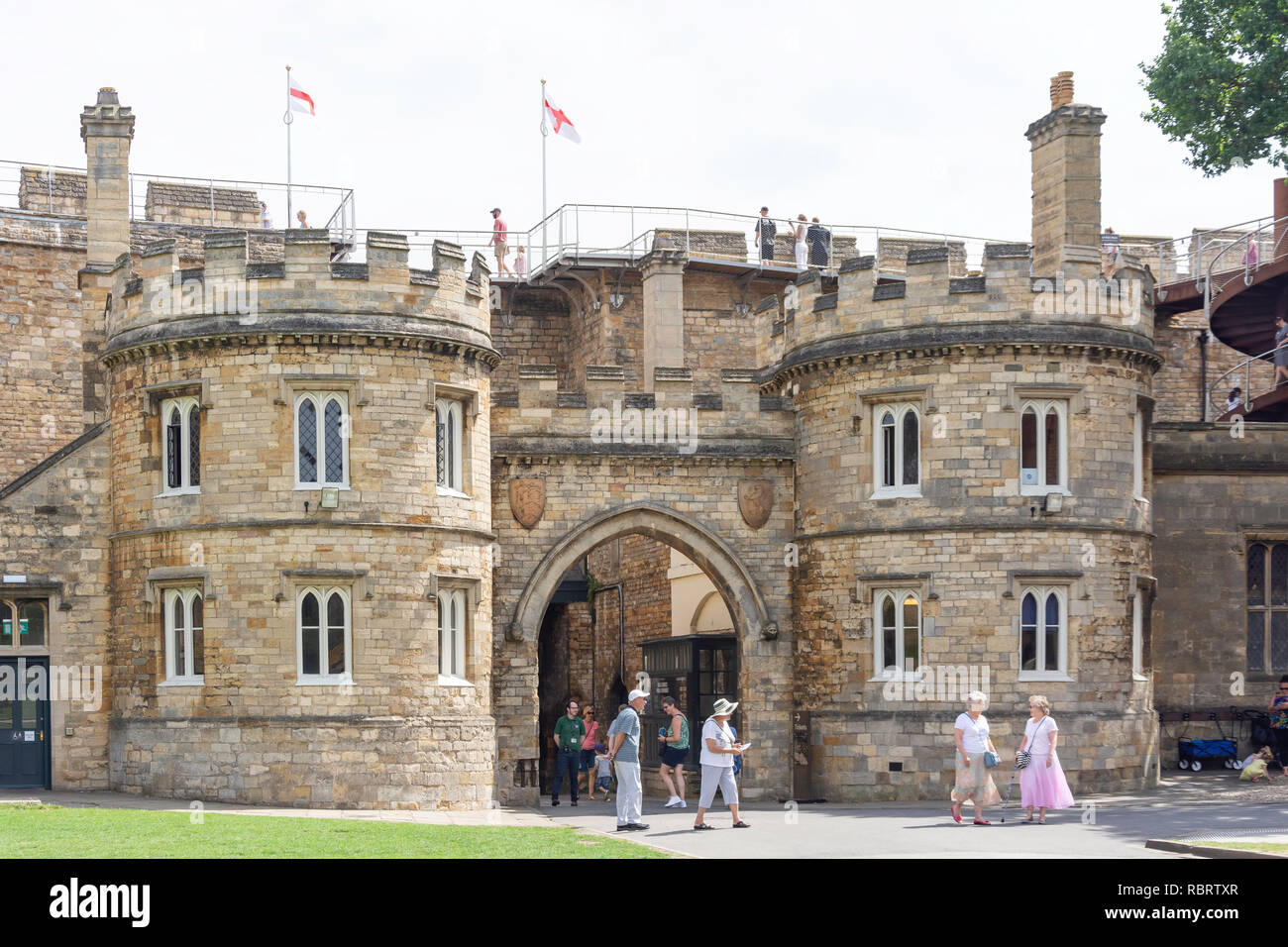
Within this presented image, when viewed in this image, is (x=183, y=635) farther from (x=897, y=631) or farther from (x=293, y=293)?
(x=897, y=631)

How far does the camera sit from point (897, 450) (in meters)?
28.0

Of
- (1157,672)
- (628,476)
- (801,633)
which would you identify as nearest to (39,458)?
(628,476)

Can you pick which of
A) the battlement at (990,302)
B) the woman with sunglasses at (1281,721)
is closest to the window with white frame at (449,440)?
the battlement at (990,302)

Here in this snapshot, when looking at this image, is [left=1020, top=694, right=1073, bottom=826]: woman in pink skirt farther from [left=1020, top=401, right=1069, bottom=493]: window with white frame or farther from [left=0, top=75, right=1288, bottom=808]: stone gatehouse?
[left=1020, top=401, right=1069, bottom=493]: window with white frame

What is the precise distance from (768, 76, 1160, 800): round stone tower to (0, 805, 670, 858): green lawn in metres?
8.43

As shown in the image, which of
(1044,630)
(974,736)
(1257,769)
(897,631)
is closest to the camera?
(974,736)

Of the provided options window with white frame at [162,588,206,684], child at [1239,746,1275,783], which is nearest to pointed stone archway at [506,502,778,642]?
window with white frame at [162,588,206,684]

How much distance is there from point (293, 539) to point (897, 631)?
9.45 metres

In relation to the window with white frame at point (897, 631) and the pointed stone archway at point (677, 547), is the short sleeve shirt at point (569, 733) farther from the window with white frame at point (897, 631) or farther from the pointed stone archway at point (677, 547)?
the window with white frame at point (897, 631)

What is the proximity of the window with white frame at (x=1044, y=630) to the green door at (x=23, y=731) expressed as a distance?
14.9m

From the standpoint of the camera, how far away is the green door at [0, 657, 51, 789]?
86.5 ft

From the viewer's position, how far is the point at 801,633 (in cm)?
2886

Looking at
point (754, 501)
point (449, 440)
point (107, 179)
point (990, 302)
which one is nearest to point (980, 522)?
point (990, 302)
